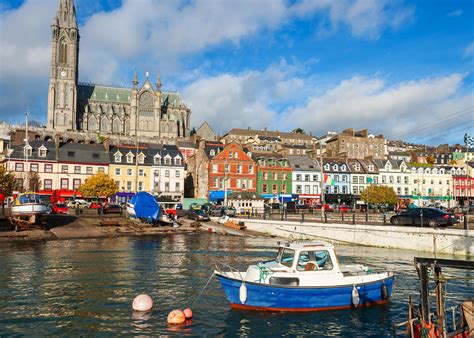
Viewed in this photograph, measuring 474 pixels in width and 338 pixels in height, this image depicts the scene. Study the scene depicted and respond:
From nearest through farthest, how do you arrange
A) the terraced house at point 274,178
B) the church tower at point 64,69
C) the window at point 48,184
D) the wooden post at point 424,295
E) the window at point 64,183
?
the wooden post at point 424,295 < the window at point 48,184 < the window at point 64,183 < the terraced house at point 274,178 < the church tower at point 64,69

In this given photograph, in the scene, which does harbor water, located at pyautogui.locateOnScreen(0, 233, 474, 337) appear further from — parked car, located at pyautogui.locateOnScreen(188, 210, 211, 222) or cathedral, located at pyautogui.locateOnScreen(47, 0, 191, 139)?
cathedral, located at pyautogui.locateOnScreen(47, 0, 191, 139)

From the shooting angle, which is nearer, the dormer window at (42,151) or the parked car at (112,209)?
the parked car at (112,209)

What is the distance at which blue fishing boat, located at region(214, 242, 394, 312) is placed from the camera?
57.5ft

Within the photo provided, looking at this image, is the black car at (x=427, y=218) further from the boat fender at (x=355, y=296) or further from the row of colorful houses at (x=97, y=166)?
the row of colorful houses at (x=97, y=166)

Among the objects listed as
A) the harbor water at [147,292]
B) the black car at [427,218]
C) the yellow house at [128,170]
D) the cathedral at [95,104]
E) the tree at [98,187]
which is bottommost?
the harbor water at [147,292]

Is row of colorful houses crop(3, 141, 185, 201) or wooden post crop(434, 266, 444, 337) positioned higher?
row of colorful houses crop(3, 141, 185, 201)

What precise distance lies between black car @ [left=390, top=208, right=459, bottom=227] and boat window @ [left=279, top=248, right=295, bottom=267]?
2473cm

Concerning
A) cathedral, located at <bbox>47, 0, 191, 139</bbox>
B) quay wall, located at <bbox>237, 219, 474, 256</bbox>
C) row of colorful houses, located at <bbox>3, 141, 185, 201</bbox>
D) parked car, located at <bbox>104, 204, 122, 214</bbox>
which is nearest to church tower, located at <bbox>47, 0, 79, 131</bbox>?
cathedral, located at <bbox>47, 0, 191, 139</bbox>

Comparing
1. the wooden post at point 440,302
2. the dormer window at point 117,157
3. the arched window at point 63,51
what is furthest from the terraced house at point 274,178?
the arched window at point 63,51

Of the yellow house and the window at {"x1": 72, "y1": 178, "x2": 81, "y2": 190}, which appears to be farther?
the yellow house

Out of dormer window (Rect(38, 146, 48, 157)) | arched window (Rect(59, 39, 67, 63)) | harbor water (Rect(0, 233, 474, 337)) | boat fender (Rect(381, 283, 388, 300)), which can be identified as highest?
arched window (Rect(59, 39, 67, 63))

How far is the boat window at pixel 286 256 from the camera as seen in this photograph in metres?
18.6

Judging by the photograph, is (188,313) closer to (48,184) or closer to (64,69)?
(48,184)

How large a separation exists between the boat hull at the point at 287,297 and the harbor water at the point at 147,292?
293 millimetres
